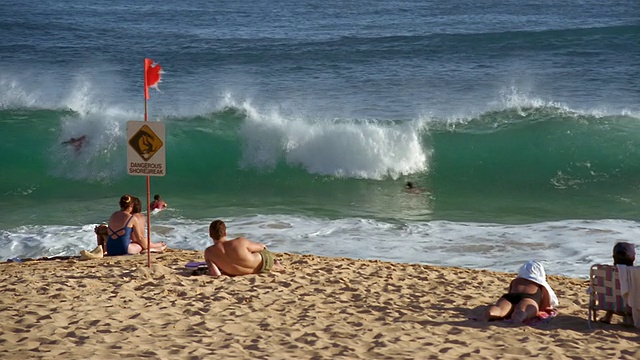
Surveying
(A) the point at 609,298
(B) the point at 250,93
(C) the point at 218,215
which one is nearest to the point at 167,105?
(B) the point at 250,93

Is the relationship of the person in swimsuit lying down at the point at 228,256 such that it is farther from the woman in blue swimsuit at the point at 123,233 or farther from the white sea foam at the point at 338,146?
the white sea foam at the point at 338,146

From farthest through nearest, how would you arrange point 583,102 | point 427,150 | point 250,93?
point 250,93 < point 583,102 < point 427,150

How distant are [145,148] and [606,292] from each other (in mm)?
4537

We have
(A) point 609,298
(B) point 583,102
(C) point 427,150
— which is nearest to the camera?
(A) point 609,298

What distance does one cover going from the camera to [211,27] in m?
33.7

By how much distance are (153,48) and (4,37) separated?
217 inches

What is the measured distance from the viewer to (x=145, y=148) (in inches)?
388

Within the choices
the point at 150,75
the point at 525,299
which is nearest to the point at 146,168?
the point at 150,75

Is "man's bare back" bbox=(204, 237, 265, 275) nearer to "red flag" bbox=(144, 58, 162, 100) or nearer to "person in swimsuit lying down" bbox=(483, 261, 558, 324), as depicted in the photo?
"red flag" bbox=(144, 58, 162, 100)

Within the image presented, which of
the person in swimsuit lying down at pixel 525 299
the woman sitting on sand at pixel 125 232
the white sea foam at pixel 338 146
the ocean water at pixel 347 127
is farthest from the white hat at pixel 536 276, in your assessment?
the white sea foam at pixel 338 146

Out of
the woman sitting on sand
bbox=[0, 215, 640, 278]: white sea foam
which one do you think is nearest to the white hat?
bbox=[0, 215, 640, 278]: white sea foam

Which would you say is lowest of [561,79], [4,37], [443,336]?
[443,336]

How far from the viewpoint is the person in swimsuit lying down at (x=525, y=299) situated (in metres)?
8.48

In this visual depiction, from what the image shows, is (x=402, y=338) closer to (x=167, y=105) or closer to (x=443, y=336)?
(x=443, y=336)
